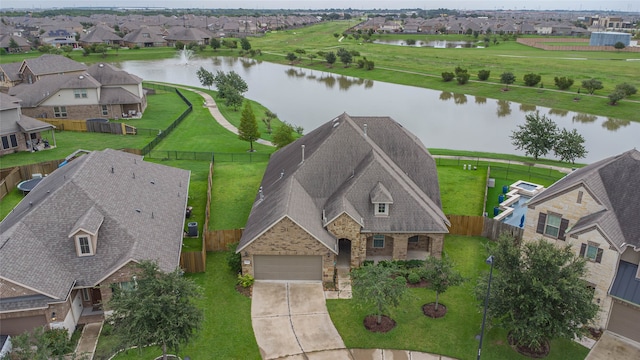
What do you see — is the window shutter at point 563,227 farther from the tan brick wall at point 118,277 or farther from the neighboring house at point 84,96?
the neighboring house at point 84,96

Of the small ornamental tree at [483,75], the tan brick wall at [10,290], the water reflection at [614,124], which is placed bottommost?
the water reflection at [614,124]

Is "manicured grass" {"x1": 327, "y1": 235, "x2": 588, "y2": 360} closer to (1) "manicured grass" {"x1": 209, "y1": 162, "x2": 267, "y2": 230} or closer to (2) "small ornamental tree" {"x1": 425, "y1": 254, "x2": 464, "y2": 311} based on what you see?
(2) "small ornamental tree" {"x1": 425, "y1": 254, "x2": 464, "y2": 311}

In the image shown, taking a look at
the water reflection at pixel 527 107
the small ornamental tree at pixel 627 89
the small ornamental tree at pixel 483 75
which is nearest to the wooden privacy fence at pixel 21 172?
the water reflection at pixel 527 107

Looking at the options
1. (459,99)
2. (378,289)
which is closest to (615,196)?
(378,289)

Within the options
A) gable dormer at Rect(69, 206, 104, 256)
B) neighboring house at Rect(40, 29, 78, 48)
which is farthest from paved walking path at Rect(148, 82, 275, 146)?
neighboring house at Rect(40, 29, 78, 48)

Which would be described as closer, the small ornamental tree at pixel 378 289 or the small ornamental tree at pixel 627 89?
the small ornamental tree at pixel 378 289

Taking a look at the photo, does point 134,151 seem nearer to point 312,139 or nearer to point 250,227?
point 312,139
